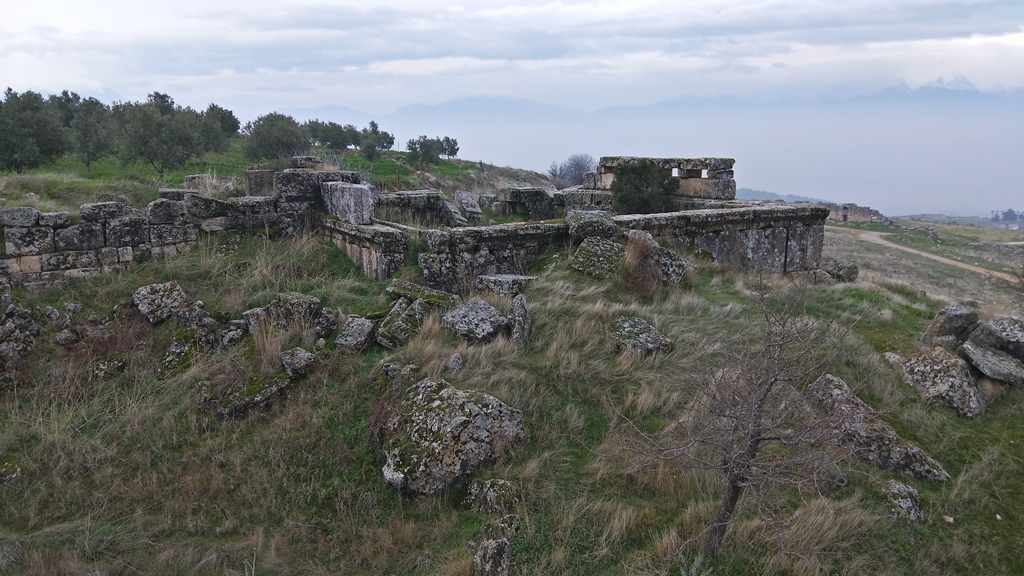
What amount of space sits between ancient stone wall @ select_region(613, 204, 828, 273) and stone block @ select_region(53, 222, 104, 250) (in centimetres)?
689

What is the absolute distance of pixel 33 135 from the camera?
48.2ft

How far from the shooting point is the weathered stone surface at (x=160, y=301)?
6.48 m

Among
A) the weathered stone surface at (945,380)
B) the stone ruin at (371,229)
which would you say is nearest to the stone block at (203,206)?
the stone ruin at (371,229)

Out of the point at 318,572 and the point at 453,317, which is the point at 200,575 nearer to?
the point at 318,572

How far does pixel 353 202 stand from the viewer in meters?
8.01

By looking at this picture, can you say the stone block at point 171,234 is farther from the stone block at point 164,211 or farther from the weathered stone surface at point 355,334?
the weathered stone surface at point 355,334

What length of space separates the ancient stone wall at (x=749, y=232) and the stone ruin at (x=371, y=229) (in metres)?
0.02

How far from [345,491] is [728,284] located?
625 centimetres

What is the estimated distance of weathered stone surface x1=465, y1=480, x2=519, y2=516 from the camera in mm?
4250

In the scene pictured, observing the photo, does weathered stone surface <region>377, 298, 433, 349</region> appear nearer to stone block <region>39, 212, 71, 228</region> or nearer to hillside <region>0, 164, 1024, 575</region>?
hillside <region>0, 164, 1024, 575</region>

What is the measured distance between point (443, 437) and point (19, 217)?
5.85 metres

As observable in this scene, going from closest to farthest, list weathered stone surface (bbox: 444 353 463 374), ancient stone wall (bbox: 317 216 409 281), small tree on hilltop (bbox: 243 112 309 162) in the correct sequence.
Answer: weathered stone surface (bbox: 444 353 463 374), ancient stone wall (bbox: 317 216 409 281), small tree on hilltop (bbox: 243 112 309 162)

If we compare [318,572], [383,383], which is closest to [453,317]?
[383,383]

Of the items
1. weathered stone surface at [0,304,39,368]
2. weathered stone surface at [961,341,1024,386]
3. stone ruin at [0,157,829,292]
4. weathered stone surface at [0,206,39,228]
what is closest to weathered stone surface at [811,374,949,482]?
weathered stone surface at [961,341,1024,386]
